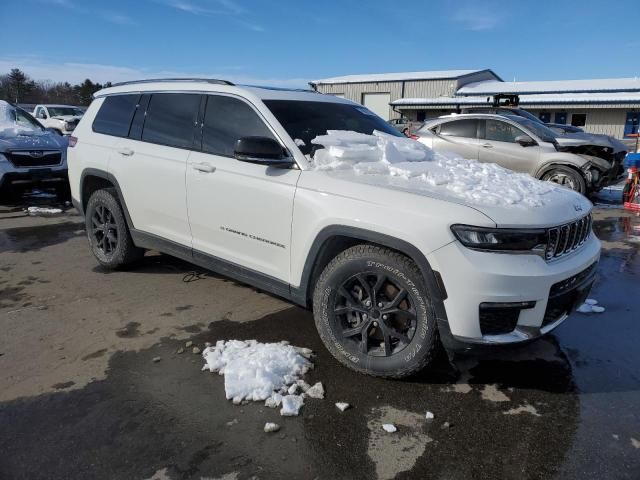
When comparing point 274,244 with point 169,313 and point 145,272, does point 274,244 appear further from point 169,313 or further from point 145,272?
point 145,272

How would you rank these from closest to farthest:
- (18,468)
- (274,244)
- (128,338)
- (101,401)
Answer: (18,468) < (101,401) < (274,244) < (128,338)

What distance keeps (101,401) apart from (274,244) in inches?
56.7

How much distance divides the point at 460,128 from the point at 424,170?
757 centimetres

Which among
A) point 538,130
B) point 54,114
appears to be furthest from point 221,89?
point 54,114

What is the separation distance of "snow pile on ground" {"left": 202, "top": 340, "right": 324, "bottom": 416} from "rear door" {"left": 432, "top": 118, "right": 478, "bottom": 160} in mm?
7501

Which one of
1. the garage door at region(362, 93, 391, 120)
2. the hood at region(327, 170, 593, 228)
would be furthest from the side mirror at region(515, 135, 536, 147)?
the garage door at region(362, 93, 391, 120)

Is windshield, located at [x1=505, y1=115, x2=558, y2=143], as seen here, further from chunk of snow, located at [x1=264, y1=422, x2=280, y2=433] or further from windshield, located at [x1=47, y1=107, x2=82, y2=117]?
windshield, located at [x1=47, y1=107, x2=82, y2=117]

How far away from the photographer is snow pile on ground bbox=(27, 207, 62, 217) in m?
8.30

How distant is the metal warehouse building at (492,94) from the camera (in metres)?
32.8

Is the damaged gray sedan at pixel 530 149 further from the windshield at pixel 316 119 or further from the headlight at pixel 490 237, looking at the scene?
the headlight at pixel 490 237

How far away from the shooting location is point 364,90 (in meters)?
43.7

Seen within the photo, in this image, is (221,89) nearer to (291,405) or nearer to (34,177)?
(291,405)

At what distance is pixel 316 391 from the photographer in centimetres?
289

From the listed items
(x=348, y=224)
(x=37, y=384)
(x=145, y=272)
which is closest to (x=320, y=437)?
(x=348, y=224)
